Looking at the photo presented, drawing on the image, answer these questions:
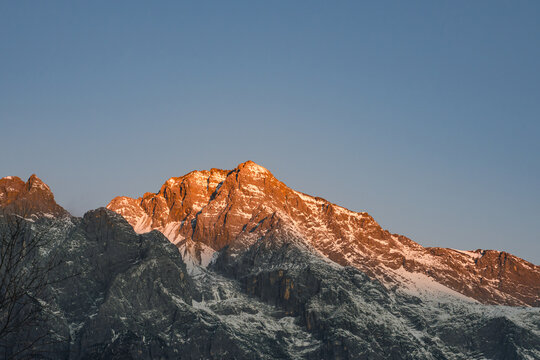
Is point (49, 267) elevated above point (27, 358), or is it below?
above

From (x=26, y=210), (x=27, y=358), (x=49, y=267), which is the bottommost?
(x=27, y=358)

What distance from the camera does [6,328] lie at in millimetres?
30734

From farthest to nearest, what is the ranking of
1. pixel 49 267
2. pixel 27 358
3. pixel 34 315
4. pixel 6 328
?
1. pixel 27 358
2. pixel 49 267
3. pixel 34 315
4. pixel 6 328

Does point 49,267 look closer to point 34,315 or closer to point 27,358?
point 34,315

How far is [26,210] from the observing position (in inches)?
1526

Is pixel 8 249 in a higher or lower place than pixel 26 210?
lower

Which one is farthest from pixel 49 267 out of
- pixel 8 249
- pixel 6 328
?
pixel 6 328

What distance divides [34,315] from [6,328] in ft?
6.74

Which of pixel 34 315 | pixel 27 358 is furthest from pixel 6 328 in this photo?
pixel 27 358

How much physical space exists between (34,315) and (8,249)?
9.72 feet

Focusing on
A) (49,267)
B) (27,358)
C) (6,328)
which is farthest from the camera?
(27,358)

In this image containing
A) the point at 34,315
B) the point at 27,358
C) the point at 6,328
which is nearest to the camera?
the point at 6,328

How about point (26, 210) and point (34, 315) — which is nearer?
point (34, 315)

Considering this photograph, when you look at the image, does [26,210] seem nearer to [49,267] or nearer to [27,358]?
[49,267]
